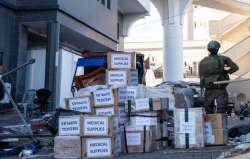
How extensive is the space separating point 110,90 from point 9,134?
84.3 inches

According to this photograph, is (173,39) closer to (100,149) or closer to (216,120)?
(216,120)

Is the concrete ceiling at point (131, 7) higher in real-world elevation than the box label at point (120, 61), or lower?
higher

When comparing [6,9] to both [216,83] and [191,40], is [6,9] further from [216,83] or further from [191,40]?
[191,40]

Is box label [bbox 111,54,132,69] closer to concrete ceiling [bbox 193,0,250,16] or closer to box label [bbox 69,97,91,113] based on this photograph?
box label [bbox 69,97,91,113]

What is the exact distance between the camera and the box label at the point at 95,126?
26.2 feet

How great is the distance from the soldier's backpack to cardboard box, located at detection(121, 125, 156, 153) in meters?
1.64

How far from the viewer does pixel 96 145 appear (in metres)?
8.01

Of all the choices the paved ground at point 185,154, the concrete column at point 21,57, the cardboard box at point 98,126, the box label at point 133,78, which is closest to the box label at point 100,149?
the cardboard box at point 98,126

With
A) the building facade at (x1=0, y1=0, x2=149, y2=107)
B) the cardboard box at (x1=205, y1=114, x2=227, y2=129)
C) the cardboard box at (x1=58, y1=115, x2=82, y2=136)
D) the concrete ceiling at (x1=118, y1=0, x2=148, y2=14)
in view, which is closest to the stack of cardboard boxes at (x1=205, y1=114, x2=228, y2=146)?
the cardboard box at (x1=205, y1=114, x2=227, y2=129)

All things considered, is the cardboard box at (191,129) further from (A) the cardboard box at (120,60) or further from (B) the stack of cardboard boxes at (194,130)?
(A) the cardboard box at (120,60)

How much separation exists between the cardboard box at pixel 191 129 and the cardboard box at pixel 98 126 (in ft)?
4.52

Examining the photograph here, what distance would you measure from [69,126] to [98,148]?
64 cm

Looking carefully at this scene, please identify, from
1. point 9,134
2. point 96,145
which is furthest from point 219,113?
point 9,134

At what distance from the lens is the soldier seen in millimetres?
9492
